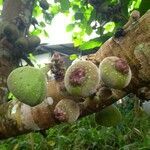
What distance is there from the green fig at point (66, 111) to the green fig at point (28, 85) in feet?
0.24

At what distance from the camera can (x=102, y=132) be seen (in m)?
4.58

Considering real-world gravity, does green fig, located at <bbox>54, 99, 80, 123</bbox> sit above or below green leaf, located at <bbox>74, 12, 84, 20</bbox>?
below

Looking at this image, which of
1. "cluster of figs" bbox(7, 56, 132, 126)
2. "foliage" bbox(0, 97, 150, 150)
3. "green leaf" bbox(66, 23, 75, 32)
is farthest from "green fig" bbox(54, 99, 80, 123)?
"foliage" bbox(0, 97, 150, 150)

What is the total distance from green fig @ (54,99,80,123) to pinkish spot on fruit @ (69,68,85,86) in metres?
0.10

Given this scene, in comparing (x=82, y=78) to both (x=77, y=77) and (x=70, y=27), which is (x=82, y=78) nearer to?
(x=77, y=77)

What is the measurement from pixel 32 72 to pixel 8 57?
0.82 metres

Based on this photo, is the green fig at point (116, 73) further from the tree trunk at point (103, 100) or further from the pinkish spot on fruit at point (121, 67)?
the tree trunk at point (103, 100)

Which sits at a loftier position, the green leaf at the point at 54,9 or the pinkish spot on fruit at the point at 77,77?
the green leaf at the point at 54,9

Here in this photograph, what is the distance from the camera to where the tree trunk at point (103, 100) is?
1.13 metres

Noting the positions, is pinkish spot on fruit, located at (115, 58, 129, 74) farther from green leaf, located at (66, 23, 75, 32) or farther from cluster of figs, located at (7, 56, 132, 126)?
green leaf, located at (66, 23, 75, 32)

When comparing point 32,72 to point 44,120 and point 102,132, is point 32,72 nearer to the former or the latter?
point 44,120

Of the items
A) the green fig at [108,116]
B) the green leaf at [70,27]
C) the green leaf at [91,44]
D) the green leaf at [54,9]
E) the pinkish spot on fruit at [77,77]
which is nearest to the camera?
the pinkish spot on fruit at [77,77]

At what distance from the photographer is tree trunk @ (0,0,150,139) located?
113cm

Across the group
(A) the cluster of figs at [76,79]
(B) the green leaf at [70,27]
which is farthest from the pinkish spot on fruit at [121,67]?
(B) the green leaf at [70,27]
